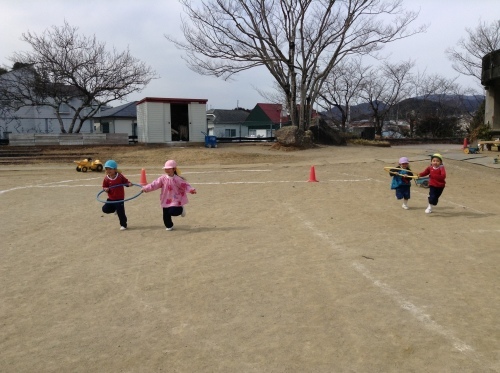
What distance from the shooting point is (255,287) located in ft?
16.7

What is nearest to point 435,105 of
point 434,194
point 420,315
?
point 434,194

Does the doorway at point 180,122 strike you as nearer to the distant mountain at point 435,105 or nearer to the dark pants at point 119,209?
the distant mountain at point 435,105

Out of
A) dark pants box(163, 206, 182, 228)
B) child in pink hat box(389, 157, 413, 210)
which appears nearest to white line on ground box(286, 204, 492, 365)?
dark pants box(163, 206, 182, 228)

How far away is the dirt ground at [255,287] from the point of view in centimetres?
358

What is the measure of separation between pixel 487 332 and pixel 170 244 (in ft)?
Answer: 15.1

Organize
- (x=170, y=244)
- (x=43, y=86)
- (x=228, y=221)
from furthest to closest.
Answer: (x=43, y=86), (x=228, y=221), (x=170, y=244)

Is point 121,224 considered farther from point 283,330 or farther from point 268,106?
point 268,106

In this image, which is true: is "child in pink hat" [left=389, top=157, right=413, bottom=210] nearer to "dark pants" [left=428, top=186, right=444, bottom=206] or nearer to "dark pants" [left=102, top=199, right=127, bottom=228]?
"dark pants" [left=428, top=186, right=444, bottom=206]

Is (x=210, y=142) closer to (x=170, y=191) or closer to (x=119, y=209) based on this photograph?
(x=119, y=209)

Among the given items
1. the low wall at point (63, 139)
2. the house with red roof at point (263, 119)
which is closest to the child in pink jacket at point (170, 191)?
the low wall at point (63, 139)

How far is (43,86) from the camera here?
27.5 m

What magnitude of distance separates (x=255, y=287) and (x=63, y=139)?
76.6ft

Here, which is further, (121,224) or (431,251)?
(121,224)

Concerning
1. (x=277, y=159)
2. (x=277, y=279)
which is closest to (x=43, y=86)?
(x=277, y=159)
